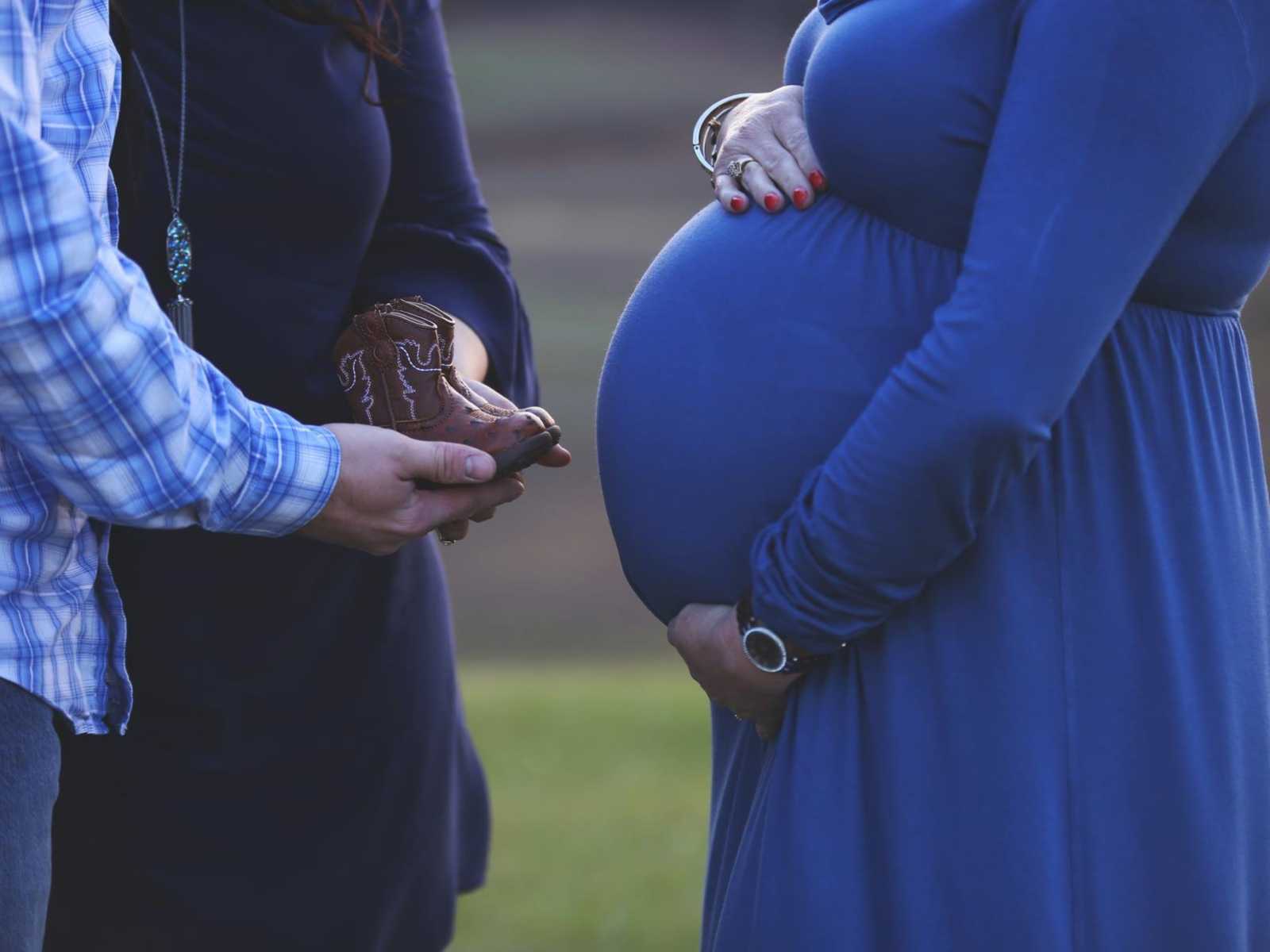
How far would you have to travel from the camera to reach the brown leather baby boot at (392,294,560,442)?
4.74 feet

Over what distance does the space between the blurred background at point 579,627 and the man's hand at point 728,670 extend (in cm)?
175

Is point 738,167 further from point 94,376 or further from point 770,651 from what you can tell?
point 94,376

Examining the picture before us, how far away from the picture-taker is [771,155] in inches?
54.6

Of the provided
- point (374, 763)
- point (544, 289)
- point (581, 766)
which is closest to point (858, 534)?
point (374, 763)

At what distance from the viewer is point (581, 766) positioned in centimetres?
399

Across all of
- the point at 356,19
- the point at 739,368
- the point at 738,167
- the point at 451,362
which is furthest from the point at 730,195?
the point at 356,19

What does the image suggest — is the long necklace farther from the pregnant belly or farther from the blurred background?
the blurred background

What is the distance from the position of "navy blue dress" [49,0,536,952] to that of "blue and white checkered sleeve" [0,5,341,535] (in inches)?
15.2

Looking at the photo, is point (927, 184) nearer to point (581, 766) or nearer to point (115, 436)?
point (115, 436)

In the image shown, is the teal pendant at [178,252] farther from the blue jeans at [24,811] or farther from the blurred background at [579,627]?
the blurred background at [579,627]

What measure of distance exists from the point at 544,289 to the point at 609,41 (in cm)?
903

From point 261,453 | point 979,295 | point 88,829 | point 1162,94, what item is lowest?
point 88,829

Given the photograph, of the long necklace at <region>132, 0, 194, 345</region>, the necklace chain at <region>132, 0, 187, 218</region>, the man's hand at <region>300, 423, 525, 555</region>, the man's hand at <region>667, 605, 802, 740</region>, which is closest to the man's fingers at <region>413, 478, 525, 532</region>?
the man's hand at <region>300, 423, 525, 555</region>

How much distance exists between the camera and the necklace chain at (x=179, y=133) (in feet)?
4.96
